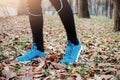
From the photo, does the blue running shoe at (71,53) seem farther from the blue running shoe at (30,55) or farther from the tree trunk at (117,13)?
the tree trunk at (117,13)

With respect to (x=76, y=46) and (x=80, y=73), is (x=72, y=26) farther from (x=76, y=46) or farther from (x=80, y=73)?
(x=80, y=73)

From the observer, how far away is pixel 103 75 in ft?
10.1

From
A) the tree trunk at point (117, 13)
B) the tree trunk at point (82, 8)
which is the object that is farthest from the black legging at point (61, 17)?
the tree trunk at point (82, 8)

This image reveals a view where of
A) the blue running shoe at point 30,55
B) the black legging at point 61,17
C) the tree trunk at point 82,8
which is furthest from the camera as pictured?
the tree trunk at point 82,8

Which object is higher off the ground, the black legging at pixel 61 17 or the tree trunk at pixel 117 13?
the black legging at pixel 61 17

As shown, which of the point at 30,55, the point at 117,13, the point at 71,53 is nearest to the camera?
the point at 71,53

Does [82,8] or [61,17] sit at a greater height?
[61,17]

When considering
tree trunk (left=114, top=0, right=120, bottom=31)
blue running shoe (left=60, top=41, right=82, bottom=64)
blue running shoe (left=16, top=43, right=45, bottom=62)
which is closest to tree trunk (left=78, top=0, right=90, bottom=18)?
tree trunk (left=114, top=0, right=120, bottom=31)

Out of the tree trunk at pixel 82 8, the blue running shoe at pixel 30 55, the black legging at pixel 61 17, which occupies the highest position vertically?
the black legging at pixel 61 17

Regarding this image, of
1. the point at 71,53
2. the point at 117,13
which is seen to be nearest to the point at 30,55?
the point at 71,53

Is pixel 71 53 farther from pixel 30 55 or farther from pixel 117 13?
pixel 117 13

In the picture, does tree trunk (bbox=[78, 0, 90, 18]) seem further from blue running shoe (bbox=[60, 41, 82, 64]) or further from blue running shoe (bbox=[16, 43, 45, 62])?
blue running shoe (bbox=[60, 41, 82, 64])

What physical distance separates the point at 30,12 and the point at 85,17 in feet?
55.8

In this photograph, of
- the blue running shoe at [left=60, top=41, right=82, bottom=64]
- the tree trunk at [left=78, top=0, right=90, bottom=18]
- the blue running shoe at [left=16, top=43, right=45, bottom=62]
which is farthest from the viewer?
the tree trunk at [left=78, top=0, right=90, bottom=18]
